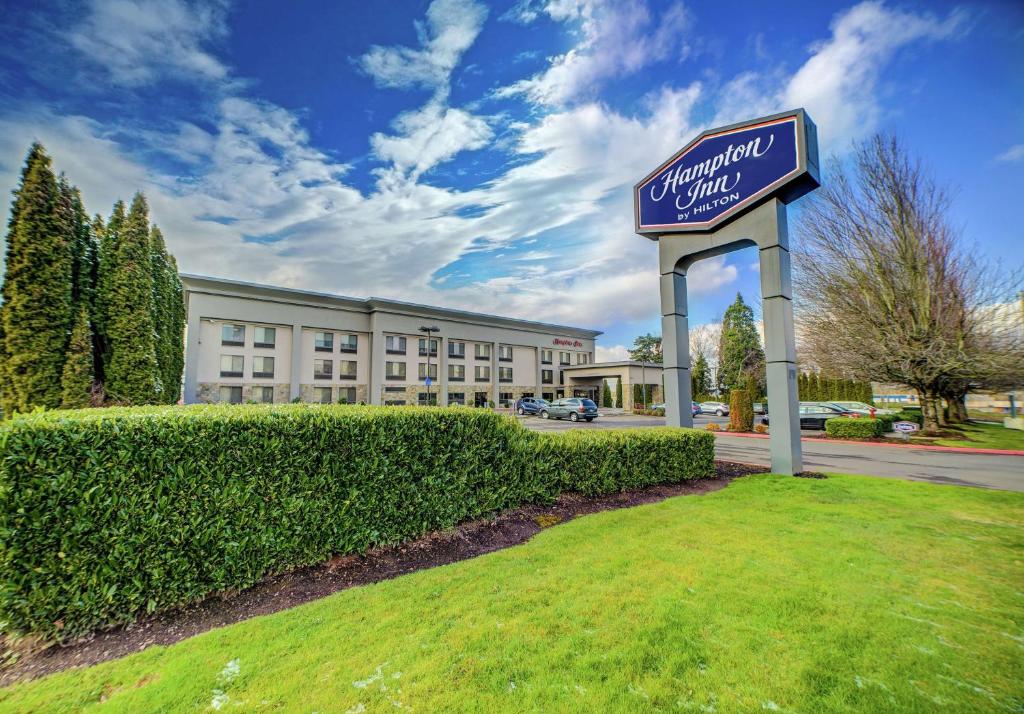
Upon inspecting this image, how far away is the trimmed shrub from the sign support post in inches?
582

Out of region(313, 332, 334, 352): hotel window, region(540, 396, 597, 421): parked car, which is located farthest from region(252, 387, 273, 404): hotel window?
region(540, 396, 597, 421): parked car

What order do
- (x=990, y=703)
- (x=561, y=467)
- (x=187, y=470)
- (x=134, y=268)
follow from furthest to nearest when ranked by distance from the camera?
(x=134, y=268) → (x=561, y=467) → (x=187, y=470) → (x=990, y=703)

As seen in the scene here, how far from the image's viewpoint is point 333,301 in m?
39.8

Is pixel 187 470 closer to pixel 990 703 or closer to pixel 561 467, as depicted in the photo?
pixel 561 467

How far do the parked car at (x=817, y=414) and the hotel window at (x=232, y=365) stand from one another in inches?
1553

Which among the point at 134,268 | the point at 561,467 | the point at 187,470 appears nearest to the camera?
the point at 187,470

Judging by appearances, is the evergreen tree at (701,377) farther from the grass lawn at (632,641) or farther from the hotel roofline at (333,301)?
the grass lawn at (632,641)

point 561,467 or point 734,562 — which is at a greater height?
point 561,467

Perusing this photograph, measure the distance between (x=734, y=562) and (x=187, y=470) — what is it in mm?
5813

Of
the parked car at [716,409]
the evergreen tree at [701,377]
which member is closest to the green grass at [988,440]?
the parked car at [716,409]

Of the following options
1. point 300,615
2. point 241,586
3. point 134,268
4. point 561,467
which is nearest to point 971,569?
point 561,467

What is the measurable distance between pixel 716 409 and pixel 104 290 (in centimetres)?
4507

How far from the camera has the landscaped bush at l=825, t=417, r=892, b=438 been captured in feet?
64.9

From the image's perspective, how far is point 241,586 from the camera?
421 centimetres
